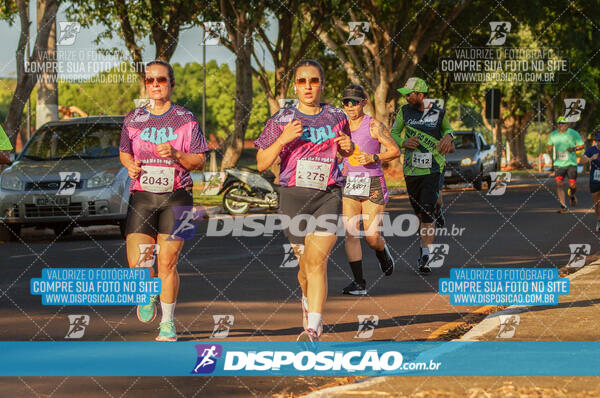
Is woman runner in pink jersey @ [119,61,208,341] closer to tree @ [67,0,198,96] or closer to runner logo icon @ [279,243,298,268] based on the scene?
runner logo icon @ [279,243,298,268]

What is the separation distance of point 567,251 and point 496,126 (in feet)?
182

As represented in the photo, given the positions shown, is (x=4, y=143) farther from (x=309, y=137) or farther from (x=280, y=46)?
(x=280, y=46)

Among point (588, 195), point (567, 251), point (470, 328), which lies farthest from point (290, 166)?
point (588, 195)

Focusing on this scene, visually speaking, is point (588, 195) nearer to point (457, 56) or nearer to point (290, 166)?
point (457, 56)

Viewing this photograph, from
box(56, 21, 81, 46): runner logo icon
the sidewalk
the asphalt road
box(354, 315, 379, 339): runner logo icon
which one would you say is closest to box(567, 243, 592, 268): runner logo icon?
the asphalt road

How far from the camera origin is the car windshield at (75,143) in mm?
16969

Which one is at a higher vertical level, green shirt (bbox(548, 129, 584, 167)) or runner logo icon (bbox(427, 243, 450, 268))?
green shirt (bbox(548, 129, 584, 167))

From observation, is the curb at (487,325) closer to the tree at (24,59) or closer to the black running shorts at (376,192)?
the black running shorts at (376,192)

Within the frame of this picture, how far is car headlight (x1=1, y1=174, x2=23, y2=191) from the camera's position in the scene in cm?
1653

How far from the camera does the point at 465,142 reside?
36.4m

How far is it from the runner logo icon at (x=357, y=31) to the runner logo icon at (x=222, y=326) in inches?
981

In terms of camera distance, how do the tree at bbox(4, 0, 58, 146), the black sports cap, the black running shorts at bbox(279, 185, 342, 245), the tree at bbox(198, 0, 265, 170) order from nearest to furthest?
the black running shorts at bbox(279, 185, 342, 245) → the black sports cap → the tree at bbox(4, 0, 58, 146) → the tree at bbox(198, 0, 265, 170)

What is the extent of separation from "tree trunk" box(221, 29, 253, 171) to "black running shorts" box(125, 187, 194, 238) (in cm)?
2047

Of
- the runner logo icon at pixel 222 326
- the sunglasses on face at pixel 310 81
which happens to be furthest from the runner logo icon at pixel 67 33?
the sunglasses on face at pixel 310 81
